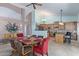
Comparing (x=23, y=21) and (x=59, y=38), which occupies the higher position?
(x=23, y=21)

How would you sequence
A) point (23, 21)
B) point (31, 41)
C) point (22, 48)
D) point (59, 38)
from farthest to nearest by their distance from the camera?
point (59, 38) < point (31, 41) < point (23, 21) < point (22, 48)

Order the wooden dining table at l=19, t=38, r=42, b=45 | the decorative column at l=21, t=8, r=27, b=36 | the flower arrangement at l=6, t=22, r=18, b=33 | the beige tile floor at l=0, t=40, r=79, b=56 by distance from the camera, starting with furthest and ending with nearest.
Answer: the wooden dining table at l=19, t=38, r=42, b=45 < the decorative column at l=21, t=8, r=27, b=36 < the flower arrangement at l=6, t=22, r=18, b=33 < the beige tile floor at l=0, t=40, r=79, b=56

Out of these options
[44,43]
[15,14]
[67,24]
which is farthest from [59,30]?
[15,14]

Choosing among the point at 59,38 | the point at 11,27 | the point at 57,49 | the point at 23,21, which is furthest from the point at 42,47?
the point at 11,27

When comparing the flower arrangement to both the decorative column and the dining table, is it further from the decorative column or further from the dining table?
the dining table

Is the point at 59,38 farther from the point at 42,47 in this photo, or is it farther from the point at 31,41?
the point at 31,41

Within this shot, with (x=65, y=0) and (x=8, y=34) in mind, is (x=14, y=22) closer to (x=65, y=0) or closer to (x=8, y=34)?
(x=8, y=34)

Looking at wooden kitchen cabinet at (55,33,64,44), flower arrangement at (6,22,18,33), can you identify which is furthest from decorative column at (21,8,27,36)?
wooden kitchen cabinet at (55,33,64,44)

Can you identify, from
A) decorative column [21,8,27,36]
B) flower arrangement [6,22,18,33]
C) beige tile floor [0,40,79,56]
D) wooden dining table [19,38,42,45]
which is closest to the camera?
beige tile floor [0,40,79,56]

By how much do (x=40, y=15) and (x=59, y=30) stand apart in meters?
0.87

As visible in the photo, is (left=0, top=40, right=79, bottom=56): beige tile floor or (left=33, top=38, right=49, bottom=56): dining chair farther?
(left=33, top=38, right=49, bottom=56): dining chair

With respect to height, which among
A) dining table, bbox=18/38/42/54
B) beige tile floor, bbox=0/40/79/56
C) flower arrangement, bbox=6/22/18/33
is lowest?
beige tile floor, bbox=0/40/79/56

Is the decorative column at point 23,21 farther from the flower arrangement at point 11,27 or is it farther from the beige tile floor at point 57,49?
the beige tile floor at point 57,49

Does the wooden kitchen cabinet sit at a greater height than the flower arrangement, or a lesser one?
lesser
